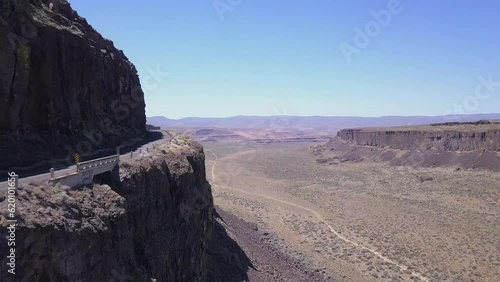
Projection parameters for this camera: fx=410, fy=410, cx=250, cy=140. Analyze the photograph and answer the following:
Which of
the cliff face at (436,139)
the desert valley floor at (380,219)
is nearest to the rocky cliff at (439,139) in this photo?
the cliff face at (436,139)

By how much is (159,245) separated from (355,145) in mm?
106518

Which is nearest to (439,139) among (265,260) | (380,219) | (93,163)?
(380,219)

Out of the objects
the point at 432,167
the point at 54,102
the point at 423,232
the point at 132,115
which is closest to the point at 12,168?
the point at 54,102

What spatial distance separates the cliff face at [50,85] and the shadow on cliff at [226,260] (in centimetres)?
Result: 957

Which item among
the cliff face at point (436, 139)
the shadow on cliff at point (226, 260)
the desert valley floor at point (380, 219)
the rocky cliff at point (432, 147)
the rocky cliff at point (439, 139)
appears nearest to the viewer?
the shadow on cliff at point (226, 260)

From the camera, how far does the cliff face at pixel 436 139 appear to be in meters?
75.4

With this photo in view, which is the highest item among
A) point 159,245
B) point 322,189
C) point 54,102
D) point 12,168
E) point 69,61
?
point 69,61

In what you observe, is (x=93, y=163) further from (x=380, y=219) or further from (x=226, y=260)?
(x=380, y=219)

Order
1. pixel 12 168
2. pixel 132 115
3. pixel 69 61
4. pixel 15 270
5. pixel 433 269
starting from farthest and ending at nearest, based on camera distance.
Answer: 1. pixel 132 115
2. pixel 433 269
3. pixel 69 61
4. pixel 12 168
5. pixel 15 270

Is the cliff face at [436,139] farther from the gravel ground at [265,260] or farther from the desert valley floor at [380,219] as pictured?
the gravel ground at [265,260]

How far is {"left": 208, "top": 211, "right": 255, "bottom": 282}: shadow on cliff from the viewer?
79.3 ft

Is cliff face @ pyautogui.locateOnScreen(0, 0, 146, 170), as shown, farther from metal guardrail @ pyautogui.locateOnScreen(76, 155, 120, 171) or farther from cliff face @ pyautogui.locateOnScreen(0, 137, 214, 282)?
cliff face @ pyautogui.locateOnScreen(0, 137, 214, 282)

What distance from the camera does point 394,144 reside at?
9875cm

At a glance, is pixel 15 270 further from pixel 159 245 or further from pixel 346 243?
pixel 346 243
